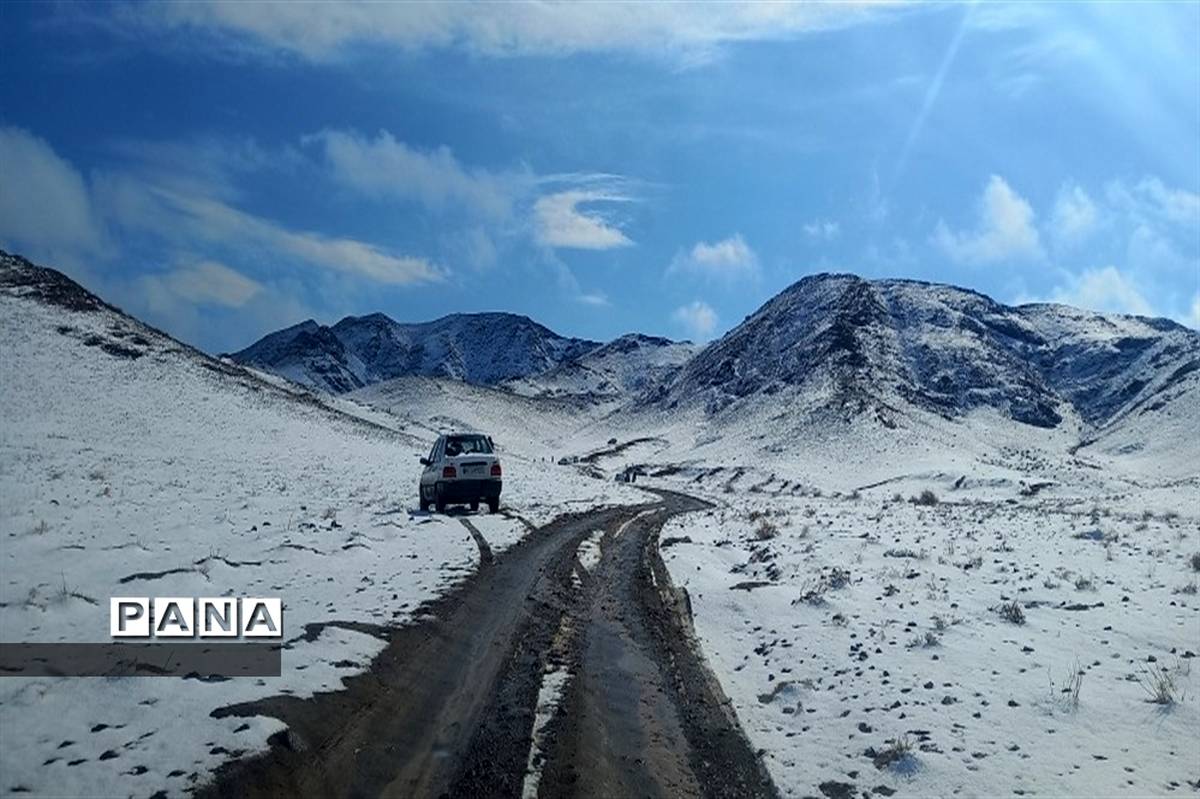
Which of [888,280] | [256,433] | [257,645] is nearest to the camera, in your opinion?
[257,645]

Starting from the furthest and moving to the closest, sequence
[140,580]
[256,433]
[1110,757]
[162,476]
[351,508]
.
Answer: [256,433] < [162,476] < [351,508] < [140,580] < [1110,757]

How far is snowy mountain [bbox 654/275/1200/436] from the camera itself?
120 metres

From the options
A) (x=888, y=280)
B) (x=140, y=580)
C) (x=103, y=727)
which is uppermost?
(x=888, y=280)

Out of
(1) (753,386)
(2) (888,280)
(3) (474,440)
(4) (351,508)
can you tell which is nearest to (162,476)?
(4) (351,508)

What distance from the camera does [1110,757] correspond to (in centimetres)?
691

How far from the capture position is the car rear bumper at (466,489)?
23.9 meters

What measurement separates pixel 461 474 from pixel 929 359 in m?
131

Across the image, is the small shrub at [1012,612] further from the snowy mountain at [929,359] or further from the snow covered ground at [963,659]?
the snowy mountain at [929,359]

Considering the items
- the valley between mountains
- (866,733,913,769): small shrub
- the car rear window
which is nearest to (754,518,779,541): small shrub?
the valley between mountains

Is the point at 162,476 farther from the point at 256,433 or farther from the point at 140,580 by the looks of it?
the point at 256,433

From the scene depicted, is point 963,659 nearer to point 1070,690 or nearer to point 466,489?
point 1070,690

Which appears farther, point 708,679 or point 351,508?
point 351,508

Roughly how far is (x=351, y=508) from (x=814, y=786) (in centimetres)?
1728

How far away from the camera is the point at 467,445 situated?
25031 mm
